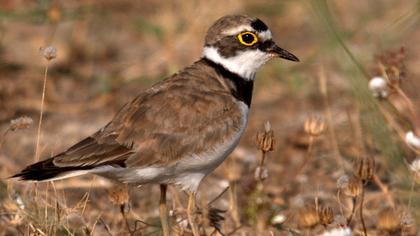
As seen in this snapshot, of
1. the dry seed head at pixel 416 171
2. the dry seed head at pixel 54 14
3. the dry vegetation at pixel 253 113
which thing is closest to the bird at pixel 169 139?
the dry vegetation at pixel 253 113

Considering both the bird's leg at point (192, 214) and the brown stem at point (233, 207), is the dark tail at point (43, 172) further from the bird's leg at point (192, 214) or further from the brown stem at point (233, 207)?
the brown stem at point (233, 207)

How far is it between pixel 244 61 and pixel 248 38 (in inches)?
4.9

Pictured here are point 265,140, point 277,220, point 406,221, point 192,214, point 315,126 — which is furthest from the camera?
point 315,126

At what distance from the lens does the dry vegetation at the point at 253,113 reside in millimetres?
3965

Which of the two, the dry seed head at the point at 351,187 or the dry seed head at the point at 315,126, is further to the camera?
the dry seed head at the point at 315,126

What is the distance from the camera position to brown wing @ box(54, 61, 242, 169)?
13.2ft

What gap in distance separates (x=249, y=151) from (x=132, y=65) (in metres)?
1.69

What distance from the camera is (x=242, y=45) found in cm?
466

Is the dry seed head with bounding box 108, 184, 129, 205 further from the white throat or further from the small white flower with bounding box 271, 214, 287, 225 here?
the white throat

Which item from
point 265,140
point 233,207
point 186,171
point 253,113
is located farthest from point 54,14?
point 265,140

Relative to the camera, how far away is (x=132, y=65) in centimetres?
747

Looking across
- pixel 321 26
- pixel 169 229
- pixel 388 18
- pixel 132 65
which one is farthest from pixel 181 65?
pixel 321 26

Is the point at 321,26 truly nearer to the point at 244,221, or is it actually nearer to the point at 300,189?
the point at 244,221

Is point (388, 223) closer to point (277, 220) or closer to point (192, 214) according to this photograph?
point (277, 220)
